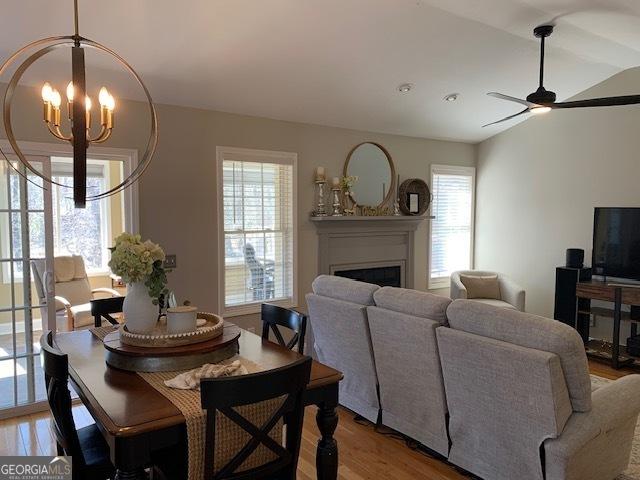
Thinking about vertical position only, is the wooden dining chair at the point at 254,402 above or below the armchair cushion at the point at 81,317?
above

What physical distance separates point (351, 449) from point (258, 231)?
2.49 meters

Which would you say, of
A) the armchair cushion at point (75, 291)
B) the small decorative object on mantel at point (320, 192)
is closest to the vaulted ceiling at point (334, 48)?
the small decorative object on mantel at point (320, 192)

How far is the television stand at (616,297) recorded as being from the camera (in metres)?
4.66

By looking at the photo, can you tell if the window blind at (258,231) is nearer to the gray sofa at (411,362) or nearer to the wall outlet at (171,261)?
the wall outlet at (171,261)

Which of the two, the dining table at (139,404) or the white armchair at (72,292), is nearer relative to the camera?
the dining table at (139,404)

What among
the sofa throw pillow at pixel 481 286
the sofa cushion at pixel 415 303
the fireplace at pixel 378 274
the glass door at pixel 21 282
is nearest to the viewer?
the sofa cushion at pixel 415 303

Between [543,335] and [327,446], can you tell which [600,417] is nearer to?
[543,335]

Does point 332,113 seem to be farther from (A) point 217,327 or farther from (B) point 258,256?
(A) point 217,327

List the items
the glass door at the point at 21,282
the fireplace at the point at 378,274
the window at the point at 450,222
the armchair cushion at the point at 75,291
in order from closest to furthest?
the glass door at the point at 21,282 < the armchair cushion at the point at 75,291 < the fireplace at the point at 378,274 < the window at the point at 450,222

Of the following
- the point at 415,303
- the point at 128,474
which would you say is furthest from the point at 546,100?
the point at 128,474

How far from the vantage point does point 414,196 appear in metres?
6.12

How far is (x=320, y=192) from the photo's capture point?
528cm

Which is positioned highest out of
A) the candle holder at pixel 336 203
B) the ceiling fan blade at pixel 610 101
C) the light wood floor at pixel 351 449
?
the ceiling fan blade at pixel 610 101

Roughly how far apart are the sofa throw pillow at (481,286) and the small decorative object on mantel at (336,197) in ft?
6.13
